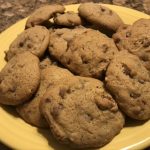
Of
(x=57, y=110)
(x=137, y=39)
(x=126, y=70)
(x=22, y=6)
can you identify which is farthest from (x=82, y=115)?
(x=22, y=6)

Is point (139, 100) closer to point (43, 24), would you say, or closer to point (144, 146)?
point (144, 146)

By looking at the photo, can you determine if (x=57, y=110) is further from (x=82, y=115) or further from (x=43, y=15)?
(x=43, y=15)

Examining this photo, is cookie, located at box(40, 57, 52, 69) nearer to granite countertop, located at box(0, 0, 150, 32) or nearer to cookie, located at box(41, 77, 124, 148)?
cookie, located at box(41, 77, 124, 148)

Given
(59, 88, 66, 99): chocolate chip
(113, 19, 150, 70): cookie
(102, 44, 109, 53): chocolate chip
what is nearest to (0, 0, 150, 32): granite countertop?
(113, 19, 150, 70): cookie

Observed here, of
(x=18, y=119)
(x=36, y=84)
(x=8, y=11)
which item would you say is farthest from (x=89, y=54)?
(x=8, y=11)

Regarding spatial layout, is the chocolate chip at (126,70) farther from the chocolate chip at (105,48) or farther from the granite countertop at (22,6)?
the granite countertop at (22,6)
